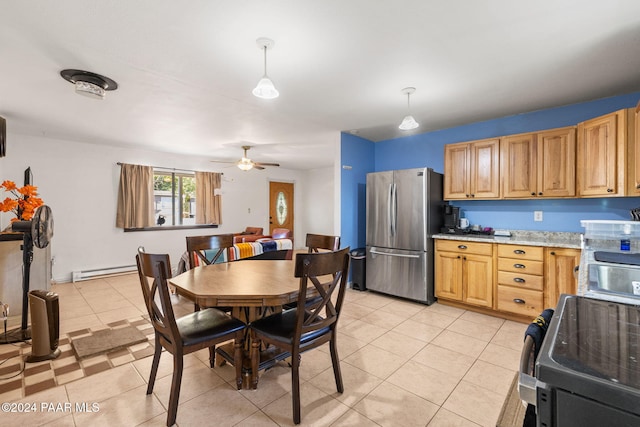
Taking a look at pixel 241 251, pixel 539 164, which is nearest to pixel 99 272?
pixel 241 251

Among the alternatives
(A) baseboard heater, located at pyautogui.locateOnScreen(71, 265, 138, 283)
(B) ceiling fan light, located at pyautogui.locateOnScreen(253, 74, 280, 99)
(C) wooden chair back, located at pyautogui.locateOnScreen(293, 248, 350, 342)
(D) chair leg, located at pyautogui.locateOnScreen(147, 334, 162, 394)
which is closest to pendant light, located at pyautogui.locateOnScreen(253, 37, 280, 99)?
(B) ceiling fan light, located at pyautogui.locateOnScreen(253, 74, 280, 99)

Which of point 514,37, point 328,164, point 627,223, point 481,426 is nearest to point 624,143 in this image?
point 627,223

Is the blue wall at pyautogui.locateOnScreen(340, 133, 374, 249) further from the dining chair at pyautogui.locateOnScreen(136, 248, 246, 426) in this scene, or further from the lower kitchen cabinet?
the dining chair at pyautogui.locateOnScreen(136, 248, 246, 426)

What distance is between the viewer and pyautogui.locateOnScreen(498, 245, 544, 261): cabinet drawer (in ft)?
9.56

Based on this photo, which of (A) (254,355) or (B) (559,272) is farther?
(B) (559,272)

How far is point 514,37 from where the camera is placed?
6.31 ft

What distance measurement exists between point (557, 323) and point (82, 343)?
3.41 meters

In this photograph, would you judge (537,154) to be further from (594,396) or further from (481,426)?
(594,396)

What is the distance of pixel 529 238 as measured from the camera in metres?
3.37

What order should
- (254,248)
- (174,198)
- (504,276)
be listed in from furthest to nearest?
(174,198), (254,248), (504,276)

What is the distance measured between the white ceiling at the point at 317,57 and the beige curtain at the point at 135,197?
5.28 ft

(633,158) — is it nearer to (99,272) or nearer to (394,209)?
(394,209)

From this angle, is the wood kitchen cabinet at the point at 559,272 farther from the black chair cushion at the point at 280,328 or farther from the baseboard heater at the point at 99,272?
the baseboard heater at the point at 99,272

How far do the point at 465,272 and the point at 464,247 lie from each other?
0.97 feet
